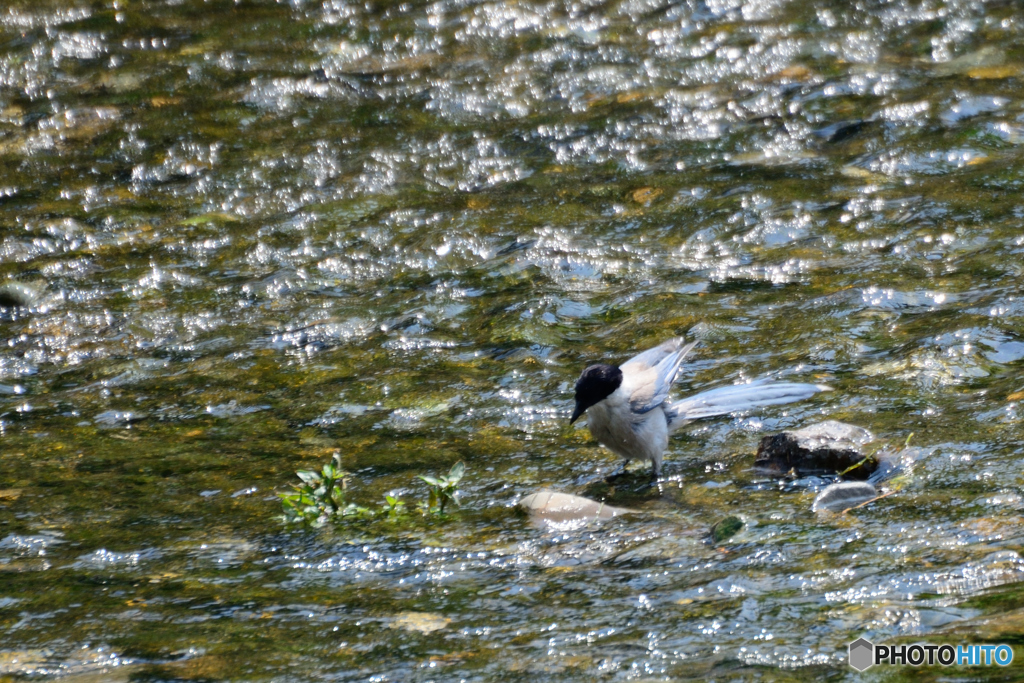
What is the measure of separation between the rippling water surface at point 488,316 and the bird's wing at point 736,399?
5.7 inches

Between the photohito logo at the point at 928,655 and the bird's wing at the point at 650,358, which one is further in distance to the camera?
the bird's wing at the point at 650,358

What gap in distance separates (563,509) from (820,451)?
117cm

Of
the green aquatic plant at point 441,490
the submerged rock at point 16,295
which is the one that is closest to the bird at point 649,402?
the green aquatic plant at point 441,490

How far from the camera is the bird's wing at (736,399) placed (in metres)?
5.71

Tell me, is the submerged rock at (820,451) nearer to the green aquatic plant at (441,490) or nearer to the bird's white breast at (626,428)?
the bird's white breast at (626,428)

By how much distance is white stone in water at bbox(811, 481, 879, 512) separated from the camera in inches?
184

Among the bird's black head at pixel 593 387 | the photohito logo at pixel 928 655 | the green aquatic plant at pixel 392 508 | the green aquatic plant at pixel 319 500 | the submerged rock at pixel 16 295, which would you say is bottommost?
the photohito logo at pixel 928 655

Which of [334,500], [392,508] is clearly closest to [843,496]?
[392,508]

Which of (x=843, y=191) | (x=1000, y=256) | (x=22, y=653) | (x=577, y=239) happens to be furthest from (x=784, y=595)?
(x=843, y=191)

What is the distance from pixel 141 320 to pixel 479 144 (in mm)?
3701

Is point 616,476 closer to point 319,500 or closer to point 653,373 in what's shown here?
point 653,373

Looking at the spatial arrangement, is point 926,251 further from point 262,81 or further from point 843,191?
point 262,81

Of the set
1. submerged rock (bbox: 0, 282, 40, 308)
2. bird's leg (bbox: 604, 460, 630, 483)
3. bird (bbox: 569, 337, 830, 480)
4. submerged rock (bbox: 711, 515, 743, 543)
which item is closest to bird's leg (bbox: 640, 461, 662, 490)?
bird (bbox: 569, 337, 830, 480)

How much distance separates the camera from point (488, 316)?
740 centimetres
